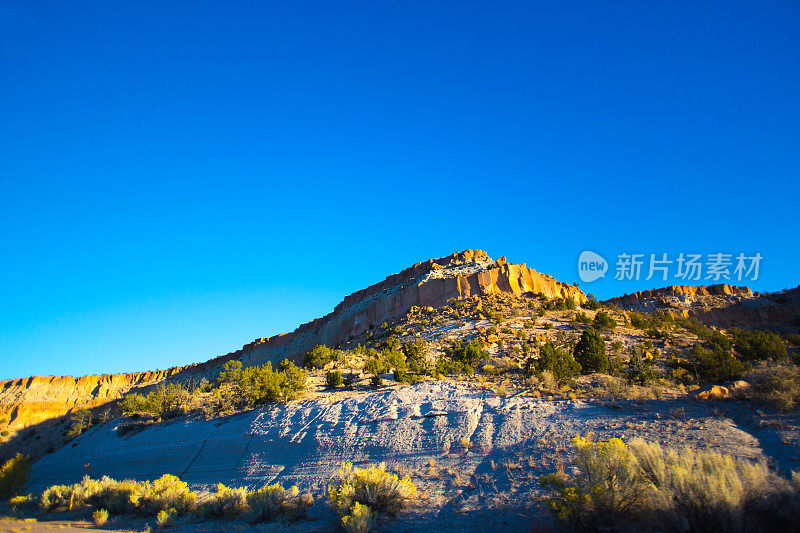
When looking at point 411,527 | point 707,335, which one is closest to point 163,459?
point 411,527

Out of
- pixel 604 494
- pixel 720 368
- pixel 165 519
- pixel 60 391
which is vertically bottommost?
pixel 165 519

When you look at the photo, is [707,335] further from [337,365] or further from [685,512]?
[685,512]

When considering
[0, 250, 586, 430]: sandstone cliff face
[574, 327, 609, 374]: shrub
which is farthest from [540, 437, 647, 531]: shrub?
[0, 250, 586, 430]: sandstone cliff face

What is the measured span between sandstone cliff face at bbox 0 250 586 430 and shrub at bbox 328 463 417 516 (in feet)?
125

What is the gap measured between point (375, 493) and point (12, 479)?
75.9ft

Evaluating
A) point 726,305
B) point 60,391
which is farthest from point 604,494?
point 60,391

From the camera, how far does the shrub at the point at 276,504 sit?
1061 cm

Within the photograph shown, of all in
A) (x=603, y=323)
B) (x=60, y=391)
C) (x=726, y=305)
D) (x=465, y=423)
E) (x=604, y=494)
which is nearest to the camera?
(x=604, y=494)

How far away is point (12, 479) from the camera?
21016mm

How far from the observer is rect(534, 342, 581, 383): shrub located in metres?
17.0

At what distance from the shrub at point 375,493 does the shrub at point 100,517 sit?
28.1 feet

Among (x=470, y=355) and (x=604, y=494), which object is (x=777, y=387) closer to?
(x=604, y=494)

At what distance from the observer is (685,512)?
6.37m

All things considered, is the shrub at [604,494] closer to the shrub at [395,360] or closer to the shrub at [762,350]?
the shrub at [395,360]
